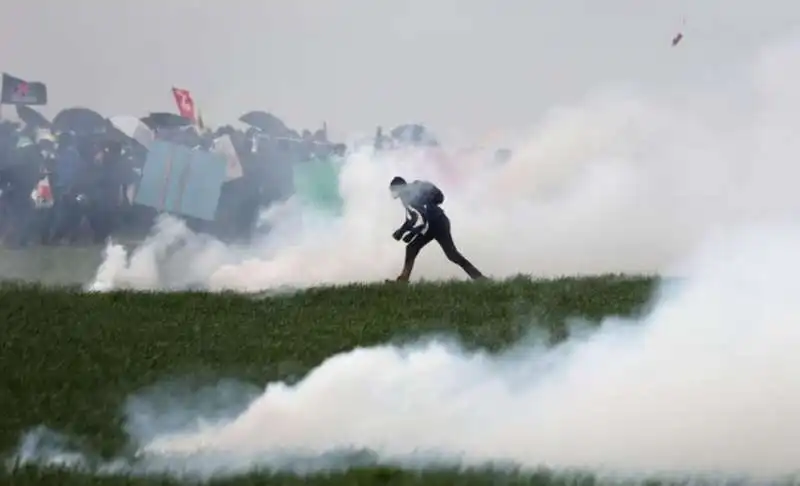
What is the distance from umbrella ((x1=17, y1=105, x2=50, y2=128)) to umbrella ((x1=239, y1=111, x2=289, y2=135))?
3.03 meters

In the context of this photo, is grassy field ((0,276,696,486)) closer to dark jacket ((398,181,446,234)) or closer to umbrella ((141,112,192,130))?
dark jacket ((398,181,446,234))

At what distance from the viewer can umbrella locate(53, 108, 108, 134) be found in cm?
2019

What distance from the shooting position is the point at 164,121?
21125 mm

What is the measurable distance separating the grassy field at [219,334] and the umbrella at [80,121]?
7206mm

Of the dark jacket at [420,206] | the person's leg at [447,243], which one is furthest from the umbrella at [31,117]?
the person's leg at [447,243]

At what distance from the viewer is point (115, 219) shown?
1958 cm

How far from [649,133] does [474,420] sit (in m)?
10.9

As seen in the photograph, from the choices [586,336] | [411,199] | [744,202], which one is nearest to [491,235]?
[411,199]

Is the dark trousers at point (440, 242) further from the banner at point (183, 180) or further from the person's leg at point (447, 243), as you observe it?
the banner at point (183, 180)

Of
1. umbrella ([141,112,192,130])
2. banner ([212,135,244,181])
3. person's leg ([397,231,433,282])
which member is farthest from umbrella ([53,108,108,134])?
person's leg ([397,231,433,282])

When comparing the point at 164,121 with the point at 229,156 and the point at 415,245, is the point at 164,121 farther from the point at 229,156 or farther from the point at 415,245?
the point at 415,245

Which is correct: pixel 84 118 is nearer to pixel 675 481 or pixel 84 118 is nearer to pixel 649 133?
pixel 649 133

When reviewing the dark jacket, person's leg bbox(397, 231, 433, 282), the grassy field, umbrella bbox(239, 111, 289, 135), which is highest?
umbrella bbox(239, 111, 289, 135)

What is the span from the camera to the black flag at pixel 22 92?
2008 centimetres
